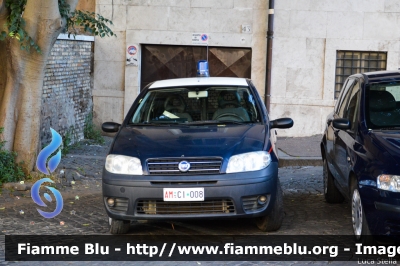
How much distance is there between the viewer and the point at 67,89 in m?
15.0

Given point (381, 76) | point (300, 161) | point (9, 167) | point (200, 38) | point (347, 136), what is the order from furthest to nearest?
point (200, 38) → point (300, 161) → point (9, 167) → point (381, 76) → point (347, 136)

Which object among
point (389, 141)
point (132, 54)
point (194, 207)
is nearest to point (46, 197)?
point (194, 207)

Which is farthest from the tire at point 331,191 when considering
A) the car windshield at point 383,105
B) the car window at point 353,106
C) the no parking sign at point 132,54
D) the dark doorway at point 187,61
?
the no parking sign at point 132,54

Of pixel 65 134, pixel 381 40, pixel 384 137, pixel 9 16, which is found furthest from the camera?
pixel 381 40

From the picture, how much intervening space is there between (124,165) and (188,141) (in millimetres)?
704

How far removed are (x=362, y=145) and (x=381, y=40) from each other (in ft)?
31.6

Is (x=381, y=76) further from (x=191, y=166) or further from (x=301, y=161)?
(x=301, y=161)

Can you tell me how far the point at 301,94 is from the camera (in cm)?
1667

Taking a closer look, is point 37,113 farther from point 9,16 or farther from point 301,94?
point 301,94

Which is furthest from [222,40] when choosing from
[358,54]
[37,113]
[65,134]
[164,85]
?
[164,85]

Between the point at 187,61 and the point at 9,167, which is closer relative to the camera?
the point at 9,167

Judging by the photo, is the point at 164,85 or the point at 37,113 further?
the point at 37,113

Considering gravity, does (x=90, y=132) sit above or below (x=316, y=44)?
below

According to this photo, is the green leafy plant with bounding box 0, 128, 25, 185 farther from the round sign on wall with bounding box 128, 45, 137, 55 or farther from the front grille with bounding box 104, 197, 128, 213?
the round sign on wall with bounding box 128, 45, 137, 55
